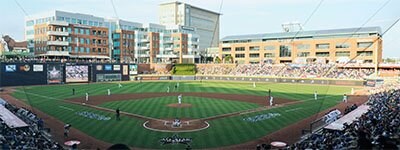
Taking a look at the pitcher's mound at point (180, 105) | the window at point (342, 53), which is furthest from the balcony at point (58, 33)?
the window at point (342, 53)

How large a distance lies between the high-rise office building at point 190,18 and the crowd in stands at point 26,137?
96.2 metres

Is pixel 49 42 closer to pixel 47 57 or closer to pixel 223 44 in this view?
pixel 47 57

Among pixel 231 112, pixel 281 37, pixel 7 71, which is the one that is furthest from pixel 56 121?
pixel 281 37

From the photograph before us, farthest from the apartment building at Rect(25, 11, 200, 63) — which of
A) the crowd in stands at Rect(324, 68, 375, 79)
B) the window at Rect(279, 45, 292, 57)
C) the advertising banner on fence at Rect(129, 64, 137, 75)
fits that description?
the crowd in stands at Rect(324, 68, 375, 79)

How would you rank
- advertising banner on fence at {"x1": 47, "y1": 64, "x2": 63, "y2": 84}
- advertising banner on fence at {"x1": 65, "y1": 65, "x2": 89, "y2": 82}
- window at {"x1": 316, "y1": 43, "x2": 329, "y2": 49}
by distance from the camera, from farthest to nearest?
1. window at {"x1": 316, "y1": 43, "x2": 329, "y2": 49}
2. advertising banner on fence at {"x1": 65, "y1": 65, "x2": 89, "y2": 82}
3. advertising banner on fence at {"x1": 47, "y1": 64, "x2": 63, "y2": 84}

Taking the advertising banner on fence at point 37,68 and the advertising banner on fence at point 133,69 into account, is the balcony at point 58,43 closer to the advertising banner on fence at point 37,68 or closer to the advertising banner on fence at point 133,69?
the advertising banner on fence at point 37,68

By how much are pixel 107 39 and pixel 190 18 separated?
47.7 m

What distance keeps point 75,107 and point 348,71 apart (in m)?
56.0

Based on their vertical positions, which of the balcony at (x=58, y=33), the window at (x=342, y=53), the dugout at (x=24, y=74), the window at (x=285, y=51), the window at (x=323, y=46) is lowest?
the dugout at (x=24, y=74)

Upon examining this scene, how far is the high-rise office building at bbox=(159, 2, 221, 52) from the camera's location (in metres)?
117

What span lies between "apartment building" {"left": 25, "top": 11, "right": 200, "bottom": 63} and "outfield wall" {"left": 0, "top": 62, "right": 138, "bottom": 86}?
915 centimetres

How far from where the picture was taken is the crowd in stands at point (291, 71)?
63612 mm

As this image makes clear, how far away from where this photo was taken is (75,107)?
31.7 meters

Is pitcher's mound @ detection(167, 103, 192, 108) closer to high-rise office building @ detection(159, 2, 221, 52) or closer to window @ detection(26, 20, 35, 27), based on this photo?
window @ detection(26, 20, 35, 27)
